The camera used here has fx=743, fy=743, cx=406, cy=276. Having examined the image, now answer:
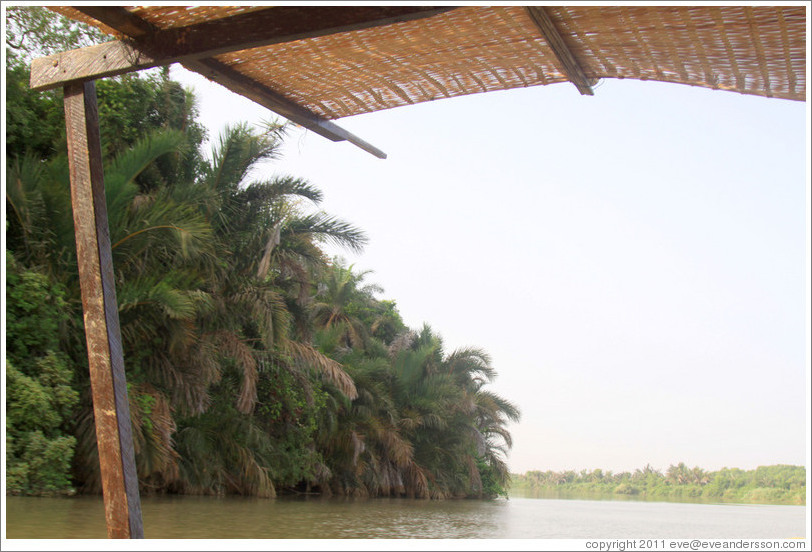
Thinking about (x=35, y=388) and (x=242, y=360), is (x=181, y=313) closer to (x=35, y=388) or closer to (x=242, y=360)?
(x=35, y=388)

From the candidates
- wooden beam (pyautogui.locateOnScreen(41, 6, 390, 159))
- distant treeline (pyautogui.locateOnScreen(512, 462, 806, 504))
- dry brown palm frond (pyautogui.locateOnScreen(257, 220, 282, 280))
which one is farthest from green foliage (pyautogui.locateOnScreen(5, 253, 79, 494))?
distant treeline (pyautogui.locateOnScreen(512, 462, 806, 504))

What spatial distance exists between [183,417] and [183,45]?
931 centimetres

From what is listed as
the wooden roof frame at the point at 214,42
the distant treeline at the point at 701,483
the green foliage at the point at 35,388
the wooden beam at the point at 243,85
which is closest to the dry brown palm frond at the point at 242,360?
the green foliage at the point at 35,388

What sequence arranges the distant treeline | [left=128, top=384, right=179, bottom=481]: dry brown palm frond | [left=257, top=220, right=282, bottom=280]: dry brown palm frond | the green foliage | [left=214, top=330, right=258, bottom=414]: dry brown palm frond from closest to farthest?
the green foliage
[left=128, top=384, right=179, bottom=481]: dry brown palm frond
[left=214, top=330, right=258, bottom=414]: dry brown palm frond
[left=257, top=220, right=282, bottom=280]: dry brown palm frond
the distant treeline

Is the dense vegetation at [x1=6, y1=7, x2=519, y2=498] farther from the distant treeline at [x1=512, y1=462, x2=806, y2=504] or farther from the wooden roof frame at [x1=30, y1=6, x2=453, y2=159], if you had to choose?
the distant treeline at [x1=512, y1=462, x2=806, y2=504]

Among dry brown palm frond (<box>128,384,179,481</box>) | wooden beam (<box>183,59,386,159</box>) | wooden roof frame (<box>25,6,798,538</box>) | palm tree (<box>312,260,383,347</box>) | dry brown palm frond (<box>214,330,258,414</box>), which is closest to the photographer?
wooden roof frame (<box>25,6,798,538</box>)

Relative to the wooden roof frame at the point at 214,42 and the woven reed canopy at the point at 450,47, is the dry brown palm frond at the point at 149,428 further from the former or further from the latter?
the woven reed canopy at the point at 450,47

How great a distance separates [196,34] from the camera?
8.69 feet

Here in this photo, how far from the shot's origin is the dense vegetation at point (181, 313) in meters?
8.30

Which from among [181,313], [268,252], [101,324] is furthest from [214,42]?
[268,252]

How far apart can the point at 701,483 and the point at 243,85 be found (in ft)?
166

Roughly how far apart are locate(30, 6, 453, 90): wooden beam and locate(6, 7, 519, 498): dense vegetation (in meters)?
5.45

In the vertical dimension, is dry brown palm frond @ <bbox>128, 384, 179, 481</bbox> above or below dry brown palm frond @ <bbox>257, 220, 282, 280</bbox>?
below

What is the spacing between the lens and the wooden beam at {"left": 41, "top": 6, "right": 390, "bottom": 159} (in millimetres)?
2639
